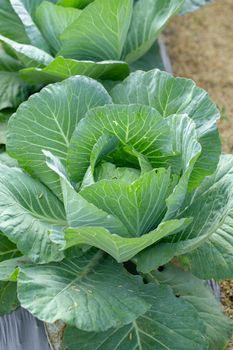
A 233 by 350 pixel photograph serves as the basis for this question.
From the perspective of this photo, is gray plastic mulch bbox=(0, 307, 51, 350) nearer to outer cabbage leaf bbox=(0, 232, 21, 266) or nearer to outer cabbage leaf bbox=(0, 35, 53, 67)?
outer cabbage leaf bbox=(0, 232, 21, 266)

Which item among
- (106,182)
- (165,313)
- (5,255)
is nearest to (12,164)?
(5,255)

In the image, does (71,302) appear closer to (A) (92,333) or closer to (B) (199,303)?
(A) (92,333)

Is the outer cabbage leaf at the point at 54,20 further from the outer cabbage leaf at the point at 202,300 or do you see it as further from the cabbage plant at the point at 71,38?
the outer cabbage leaf at the point at 202,300

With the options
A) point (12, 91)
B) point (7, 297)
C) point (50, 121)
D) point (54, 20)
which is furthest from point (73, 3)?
point (7, 297)

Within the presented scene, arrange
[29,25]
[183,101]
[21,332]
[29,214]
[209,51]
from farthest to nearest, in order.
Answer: [209,51] < [29,25] < [21,332] < [183,101] < [29,214]

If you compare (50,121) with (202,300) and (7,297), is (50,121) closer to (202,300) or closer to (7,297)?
(7,297)

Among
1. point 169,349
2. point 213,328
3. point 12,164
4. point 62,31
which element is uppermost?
point 62,31
